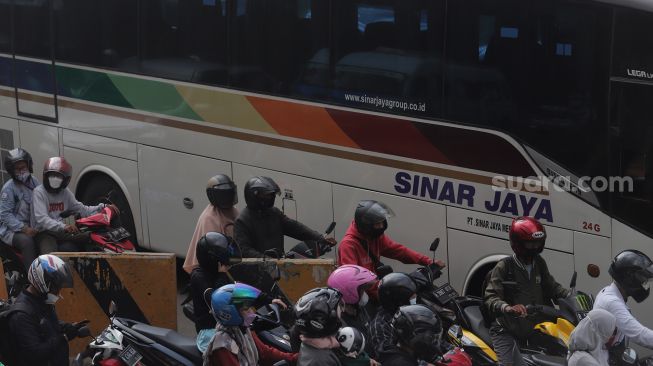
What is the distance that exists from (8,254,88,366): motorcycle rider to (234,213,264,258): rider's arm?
7.80 feet

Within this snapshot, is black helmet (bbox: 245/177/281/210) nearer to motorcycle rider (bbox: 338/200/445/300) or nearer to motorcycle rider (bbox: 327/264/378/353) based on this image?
motorcycle rider (bbox: 338/200/445/300)

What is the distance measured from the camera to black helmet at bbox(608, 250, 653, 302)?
25.6 feet

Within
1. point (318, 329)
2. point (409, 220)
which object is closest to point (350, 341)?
point (318, 329)

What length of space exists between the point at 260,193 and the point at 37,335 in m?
2.96

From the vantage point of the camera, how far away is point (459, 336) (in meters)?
8.32

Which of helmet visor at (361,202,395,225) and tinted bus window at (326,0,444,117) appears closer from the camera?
helmet visor at (361,202,395,225)

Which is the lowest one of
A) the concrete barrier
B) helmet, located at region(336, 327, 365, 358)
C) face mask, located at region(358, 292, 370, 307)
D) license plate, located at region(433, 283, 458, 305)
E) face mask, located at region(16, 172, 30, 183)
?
the concrete barrier

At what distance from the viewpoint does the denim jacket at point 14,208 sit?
36.4 feet

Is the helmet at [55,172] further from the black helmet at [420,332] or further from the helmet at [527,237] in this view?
the black helmet at [420,332]

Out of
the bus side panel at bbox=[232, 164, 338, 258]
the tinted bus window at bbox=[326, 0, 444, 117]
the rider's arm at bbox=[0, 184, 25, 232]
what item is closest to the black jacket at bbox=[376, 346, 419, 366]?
the tinted bus window at bbox=[326, 0, 444, 117]

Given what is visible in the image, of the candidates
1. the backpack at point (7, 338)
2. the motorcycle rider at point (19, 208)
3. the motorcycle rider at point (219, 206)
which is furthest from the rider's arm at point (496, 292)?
the motorcycle rider at point (19, 208)

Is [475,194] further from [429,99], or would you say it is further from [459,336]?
[459,336]

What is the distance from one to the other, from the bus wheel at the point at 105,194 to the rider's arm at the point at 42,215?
227cm

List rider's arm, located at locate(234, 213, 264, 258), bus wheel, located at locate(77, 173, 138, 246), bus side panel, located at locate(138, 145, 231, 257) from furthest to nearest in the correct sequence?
bus wheel, located at locate(77, 173, 138, 246), bus side panel, located at locate(138, 145, 231, 257), rider's arm, located at locate(234, 213, 264, 258)
